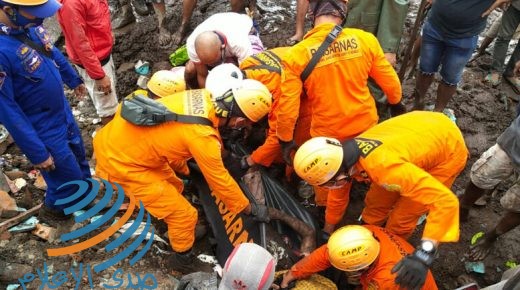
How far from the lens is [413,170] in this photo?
2643mm

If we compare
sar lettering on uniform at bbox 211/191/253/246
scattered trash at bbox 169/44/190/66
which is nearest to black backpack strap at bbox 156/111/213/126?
sar lettering on uniform at bbox 211/191/253/246

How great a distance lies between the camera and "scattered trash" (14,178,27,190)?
3881 mm

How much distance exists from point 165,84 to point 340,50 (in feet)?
5.45

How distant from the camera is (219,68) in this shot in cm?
362

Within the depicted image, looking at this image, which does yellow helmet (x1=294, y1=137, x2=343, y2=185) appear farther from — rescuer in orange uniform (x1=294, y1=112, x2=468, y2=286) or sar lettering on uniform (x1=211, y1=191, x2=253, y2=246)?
sar lettering on uniform (x1=211, y1=191, x2=253, y2=246)

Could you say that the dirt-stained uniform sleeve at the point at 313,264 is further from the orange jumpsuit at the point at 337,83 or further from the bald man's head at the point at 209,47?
the bald man's head at the point at 209,47

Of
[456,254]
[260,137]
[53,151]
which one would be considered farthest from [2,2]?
[456,254]

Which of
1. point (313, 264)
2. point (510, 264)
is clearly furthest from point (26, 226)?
point (510, 264)

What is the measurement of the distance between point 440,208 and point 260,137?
86.3 inches

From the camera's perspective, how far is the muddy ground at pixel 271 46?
3.33m

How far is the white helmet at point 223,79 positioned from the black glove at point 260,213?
0.95m

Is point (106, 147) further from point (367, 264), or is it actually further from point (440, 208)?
point (440, 208)

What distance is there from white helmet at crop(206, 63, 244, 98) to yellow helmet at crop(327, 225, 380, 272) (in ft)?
4.39

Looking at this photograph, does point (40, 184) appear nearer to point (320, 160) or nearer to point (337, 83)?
point (320, 160)
